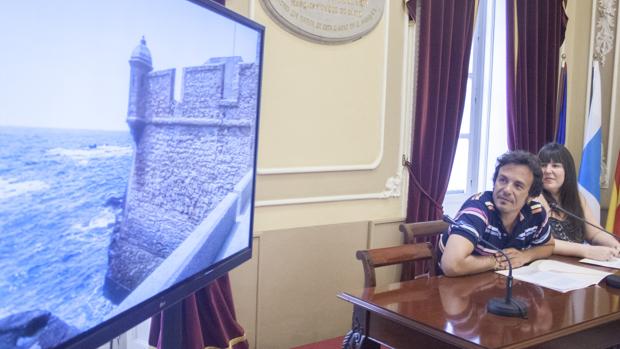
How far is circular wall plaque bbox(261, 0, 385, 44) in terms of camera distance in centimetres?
273

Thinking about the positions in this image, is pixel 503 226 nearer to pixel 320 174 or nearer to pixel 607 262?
pixel 607 262

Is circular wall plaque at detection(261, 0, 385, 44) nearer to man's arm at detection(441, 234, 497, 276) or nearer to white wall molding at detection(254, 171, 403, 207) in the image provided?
white wall molding at detection(254, 171, 403, 207)

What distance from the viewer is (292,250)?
2871 millimetres

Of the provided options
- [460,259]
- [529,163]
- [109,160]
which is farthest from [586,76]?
[109,160]

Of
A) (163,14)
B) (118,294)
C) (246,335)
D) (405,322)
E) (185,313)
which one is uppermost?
(163,14)

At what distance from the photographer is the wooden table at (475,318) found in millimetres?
1709

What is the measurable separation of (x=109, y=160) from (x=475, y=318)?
1.20 metres

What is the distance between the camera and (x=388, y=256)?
2.35m

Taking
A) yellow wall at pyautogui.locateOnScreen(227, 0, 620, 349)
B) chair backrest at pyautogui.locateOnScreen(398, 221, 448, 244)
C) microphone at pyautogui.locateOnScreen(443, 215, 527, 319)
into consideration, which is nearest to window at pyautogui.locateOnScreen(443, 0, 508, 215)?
yellow wall at pyautogui.locateOnScreen(227, 0, 620, 349)

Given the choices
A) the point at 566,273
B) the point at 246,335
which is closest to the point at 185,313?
the point at 246,335

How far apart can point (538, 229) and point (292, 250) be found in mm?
1122

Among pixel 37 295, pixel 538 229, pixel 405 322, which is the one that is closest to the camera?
pixel 37 295

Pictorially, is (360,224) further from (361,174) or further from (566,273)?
(566,273)

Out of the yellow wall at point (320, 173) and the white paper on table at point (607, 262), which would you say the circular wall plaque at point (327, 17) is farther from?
the white paper on table at point (607, 262)
